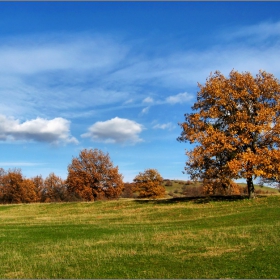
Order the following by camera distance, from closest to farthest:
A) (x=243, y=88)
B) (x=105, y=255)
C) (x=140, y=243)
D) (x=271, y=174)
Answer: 1. (x=105, y=255)
2. (x=140, y=243)
3. (x=271, y=174)
4. (x=243, y=88)

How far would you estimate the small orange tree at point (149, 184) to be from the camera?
95.6 m

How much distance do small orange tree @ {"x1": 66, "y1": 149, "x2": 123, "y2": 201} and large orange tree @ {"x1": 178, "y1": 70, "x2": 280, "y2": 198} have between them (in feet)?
108

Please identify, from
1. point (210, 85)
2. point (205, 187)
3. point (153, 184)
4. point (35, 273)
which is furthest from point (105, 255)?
point (153, 184)

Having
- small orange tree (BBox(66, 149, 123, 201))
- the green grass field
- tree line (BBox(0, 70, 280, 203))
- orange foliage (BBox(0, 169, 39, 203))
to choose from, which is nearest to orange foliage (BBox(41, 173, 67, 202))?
orange foliage (BBox(0, 169, 39, 203))

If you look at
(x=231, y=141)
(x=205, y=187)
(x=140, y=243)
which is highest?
(x=231, y=141)

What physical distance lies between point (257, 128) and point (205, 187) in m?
7.61

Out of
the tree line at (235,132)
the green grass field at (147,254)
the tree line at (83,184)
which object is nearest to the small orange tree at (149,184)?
the tree line at (83,184)

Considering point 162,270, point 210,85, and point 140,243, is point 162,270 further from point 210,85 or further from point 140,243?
point 210,85

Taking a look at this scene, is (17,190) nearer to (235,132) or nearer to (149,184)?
(149,184)

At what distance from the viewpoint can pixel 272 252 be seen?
41.6 feet

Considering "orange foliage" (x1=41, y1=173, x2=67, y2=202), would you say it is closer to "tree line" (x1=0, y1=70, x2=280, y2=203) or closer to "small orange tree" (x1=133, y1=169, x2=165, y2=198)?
"small orange tree" (x1=133, y1=169, x2=165, y2=198)

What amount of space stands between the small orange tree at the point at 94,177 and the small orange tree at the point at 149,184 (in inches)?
1139

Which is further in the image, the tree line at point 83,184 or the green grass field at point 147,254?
the tree line at point 83,184

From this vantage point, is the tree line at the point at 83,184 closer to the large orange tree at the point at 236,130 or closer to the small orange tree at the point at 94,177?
the small orange tree at the point at 94,177
